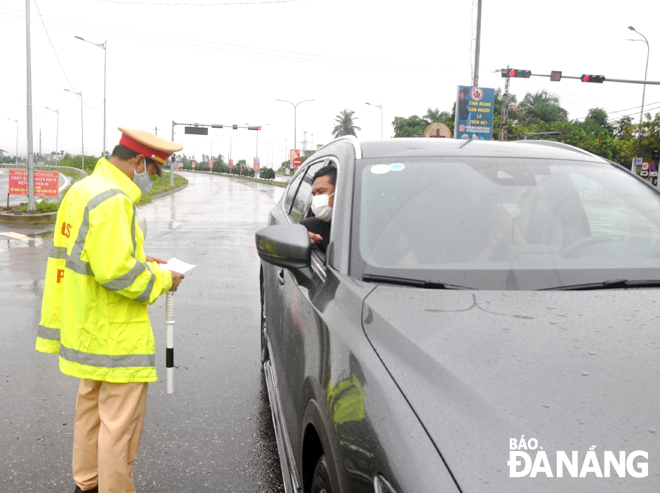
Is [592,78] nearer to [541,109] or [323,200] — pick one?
[323,200]

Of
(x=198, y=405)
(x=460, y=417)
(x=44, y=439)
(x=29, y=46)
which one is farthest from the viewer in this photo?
(x=29, y=46)

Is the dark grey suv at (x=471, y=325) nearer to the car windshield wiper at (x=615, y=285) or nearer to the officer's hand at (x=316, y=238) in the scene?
the car windshield wiper at (x=615, y=285)

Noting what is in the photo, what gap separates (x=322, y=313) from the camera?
2.16 m

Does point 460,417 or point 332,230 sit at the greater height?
point 332,230

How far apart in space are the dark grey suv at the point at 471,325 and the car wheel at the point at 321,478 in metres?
0.01

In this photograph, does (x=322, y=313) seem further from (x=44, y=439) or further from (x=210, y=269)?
(x=210, y=269)

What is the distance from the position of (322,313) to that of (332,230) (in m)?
0.47

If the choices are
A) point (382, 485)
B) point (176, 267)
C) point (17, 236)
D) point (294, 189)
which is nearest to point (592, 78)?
point (17, 236)

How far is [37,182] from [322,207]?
1804 cm

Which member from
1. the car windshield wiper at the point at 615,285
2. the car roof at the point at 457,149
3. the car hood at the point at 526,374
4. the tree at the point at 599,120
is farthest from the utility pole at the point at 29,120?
the tree at the point at 599,120

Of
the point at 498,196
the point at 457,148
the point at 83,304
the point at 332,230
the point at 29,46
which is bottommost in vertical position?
the point at 83,304

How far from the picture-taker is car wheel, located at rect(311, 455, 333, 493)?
1.77 m

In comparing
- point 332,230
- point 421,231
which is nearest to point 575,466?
point 421,231

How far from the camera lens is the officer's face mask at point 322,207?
3.16m
